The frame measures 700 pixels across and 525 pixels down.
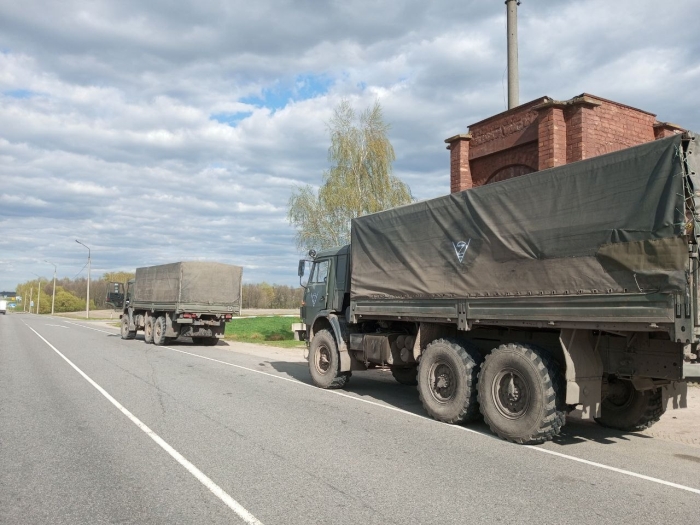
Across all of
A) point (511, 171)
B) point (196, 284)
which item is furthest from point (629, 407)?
point (196, 284)

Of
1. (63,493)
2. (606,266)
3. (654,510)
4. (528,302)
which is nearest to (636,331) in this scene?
(606,266)

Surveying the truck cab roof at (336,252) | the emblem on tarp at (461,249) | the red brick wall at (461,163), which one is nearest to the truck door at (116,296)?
the truck cab roof at (336,252)

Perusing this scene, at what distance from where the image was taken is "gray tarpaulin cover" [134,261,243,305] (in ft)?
73.3

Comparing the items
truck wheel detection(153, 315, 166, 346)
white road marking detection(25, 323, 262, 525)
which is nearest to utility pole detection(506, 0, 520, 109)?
white road marking detection(25, 323, 262, 525)

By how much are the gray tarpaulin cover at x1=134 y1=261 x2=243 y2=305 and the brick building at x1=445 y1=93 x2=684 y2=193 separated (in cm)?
1260

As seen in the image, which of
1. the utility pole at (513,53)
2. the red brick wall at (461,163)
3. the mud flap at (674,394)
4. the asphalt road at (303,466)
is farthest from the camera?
the utility pole at (513,53)

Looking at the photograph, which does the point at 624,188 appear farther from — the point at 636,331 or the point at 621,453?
the point at 621,453

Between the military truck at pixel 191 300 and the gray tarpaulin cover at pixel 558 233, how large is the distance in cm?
1469

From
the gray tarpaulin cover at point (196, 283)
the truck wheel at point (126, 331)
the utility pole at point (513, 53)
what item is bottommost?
the truck wheel at point (126, 331)

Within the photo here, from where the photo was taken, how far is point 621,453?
6.45 meters

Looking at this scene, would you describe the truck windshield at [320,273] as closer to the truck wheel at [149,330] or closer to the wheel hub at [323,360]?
the wheel hub at [323,360]

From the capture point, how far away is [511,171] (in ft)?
41.6

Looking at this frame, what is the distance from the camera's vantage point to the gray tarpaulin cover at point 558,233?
18.4 feet

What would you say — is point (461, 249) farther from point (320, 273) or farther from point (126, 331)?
point (126, 331)
